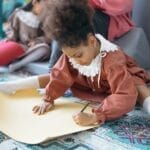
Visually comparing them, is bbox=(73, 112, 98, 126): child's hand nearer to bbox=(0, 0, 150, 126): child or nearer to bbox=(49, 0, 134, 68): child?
bbox=(0, 0, 150, 126): child

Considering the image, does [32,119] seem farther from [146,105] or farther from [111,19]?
[111,19]

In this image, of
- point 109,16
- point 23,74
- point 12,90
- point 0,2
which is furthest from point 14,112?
point 0,2

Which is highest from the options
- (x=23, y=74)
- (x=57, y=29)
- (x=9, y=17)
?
(x=57, y=29)

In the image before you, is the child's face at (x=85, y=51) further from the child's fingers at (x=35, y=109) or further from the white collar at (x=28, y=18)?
the white collar at (x=28, y=18)

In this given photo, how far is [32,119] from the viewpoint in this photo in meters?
0.81

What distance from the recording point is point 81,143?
0.73m

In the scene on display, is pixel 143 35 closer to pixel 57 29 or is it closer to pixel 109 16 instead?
pixel 109 16

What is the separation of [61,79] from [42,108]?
0.35ft

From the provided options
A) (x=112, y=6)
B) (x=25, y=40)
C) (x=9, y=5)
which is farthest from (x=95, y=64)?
(x=9, y=5)

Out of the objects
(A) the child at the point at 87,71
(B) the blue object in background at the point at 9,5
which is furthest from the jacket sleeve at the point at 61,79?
(B) the blue object in background at the point at 9,5

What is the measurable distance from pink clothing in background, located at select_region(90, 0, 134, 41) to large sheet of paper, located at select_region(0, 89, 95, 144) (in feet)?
1.13

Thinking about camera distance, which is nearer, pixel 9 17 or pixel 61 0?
pixel 61 0

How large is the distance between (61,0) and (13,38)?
26.1 inches

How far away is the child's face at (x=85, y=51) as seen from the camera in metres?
0.80
